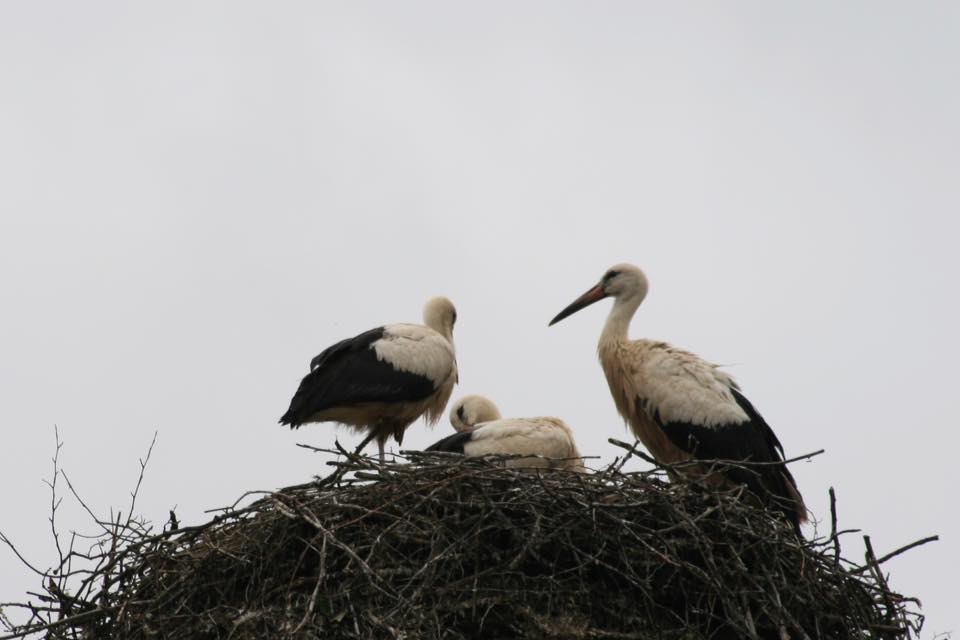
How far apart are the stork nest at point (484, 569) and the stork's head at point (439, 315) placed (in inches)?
104

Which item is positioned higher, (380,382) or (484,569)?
(380,382)

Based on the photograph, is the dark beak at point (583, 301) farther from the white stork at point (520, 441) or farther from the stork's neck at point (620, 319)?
the white stork at point (520, 441)

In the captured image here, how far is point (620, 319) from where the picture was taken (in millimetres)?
7273

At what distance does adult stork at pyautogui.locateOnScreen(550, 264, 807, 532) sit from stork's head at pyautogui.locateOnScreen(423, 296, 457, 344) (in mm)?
1201

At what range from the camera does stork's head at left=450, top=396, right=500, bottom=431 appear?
307 inches

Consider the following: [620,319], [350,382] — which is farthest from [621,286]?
[350,382]

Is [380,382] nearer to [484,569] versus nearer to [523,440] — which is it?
[523,440]

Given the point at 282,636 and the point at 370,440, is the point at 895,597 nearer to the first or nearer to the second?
the point at 282,636

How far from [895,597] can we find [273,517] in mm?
2286

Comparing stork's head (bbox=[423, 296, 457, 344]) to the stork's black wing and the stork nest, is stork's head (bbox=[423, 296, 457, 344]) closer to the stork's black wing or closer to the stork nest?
the stork's black wing

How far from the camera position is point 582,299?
25.0 ft

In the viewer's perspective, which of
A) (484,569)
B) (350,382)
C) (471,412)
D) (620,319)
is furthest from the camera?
(471,412)

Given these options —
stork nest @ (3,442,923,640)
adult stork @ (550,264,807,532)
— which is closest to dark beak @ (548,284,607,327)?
adult stork @ (550,264,807,532)

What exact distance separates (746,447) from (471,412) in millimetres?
1872
